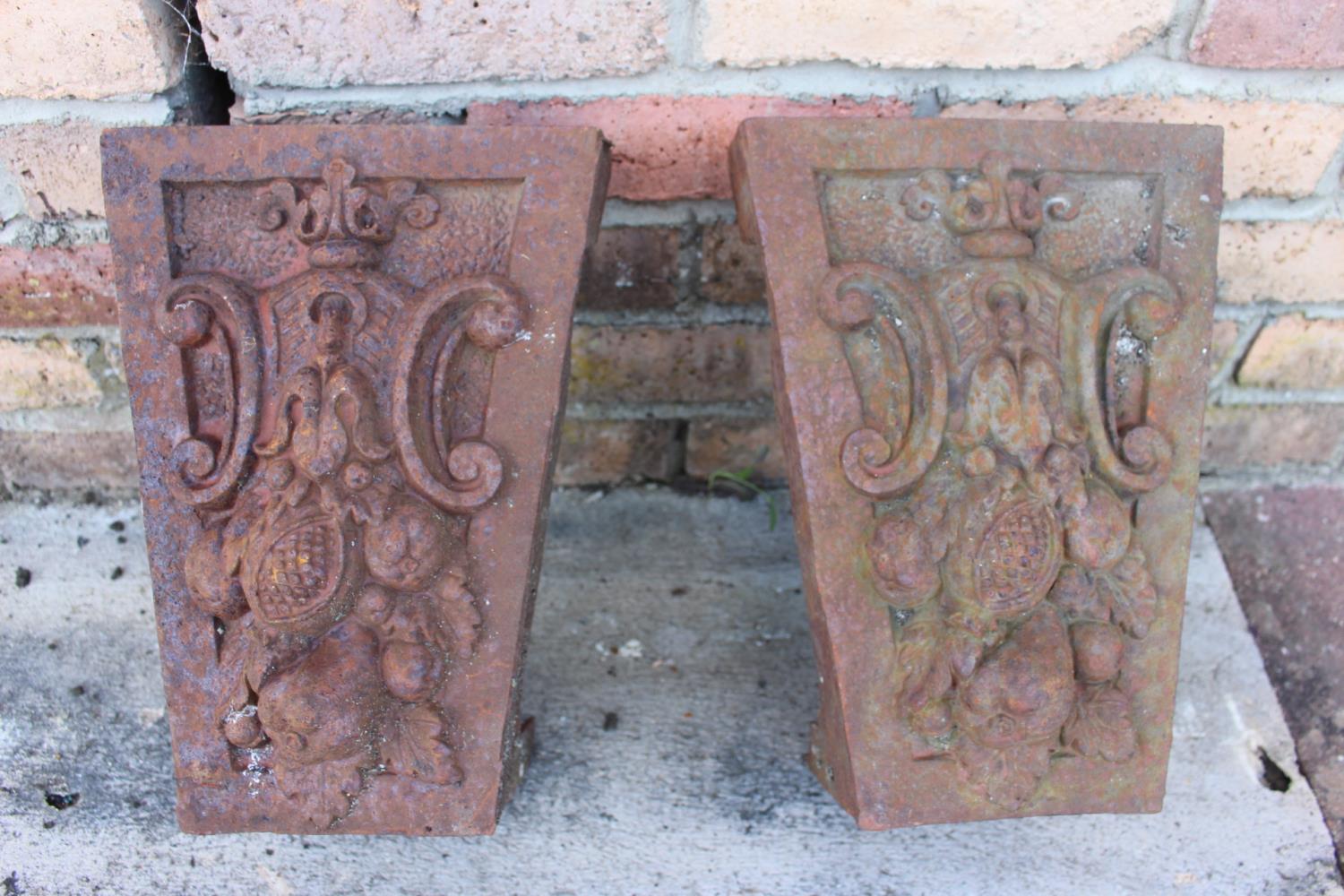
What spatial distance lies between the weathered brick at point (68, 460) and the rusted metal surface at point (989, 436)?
2.96 feet

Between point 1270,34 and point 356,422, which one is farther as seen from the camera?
point 1270,34

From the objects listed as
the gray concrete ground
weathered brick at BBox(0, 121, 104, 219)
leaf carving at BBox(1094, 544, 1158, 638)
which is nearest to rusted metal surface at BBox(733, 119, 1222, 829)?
leaf carving at BBox(1094, 544, 1158, 638)

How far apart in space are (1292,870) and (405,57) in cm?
127

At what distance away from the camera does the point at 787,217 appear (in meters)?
0.94

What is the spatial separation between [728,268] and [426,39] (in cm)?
43

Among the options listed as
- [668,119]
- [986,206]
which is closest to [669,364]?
Result: [668,119]

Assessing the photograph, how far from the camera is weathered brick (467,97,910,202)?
108 cm

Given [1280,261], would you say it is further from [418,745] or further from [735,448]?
[418,745]

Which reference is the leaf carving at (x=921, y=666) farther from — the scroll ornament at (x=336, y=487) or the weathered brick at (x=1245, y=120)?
the weathered brick at (x=1245, y=120)

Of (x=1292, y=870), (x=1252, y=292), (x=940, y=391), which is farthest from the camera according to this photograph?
(x=1252, y=292)

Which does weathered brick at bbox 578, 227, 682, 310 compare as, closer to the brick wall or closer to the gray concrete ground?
the brick wall

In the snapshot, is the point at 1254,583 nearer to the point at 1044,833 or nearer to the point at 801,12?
the point at 1044,833

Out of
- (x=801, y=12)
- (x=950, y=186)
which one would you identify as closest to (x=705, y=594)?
(x=950, y=186)

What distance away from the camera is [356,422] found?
89 cm
